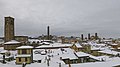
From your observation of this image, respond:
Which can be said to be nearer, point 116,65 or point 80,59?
point 116,65

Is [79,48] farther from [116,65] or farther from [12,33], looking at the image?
[116,65]

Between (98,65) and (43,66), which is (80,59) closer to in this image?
(98,65)

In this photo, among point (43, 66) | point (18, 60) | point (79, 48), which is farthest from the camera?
point (79, 48)

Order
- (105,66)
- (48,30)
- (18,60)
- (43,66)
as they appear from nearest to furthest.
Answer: (43,66) → (105,66) → (18,60) → (48,30)

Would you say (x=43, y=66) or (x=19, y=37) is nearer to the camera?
(x=43, y=66)

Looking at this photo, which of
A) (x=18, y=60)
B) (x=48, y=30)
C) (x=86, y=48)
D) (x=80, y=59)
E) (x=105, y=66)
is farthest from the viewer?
(x=48, y=30)

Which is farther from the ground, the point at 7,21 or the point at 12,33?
the point at 7,21

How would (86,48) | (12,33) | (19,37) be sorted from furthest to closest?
1. (19,37)
2. (12,33)
3. (86,48)

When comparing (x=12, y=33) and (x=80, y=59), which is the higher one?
(x=12, y=33)

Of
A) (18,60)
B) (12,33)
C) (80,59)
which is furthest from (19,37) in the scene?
(18,60)

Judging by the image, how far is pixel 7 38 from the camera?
10219 centimetres

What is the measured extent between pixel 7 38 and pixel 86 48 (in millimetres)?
45107

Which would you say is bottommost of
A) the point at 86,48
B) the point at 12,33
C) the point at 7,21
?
the point at 86,48

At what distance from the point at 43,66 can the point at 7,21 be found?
269 ft
